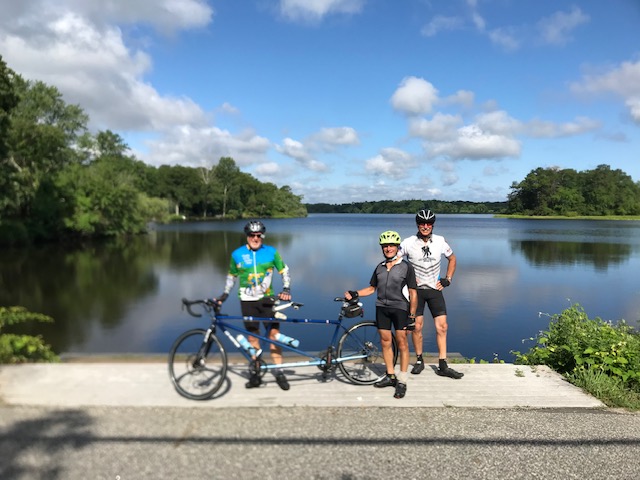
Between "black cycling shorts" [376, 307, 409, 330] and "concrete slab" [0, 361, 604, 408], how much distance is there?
750mm

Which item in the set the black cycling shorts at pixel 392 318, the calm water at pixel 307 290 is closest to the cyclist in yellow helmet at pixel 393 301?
the black cycling shorts at pixel 392 318

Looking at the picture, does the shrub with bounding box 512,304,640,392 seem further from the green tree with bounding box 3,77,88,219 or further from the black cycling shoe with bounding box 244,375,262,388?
the green tree with bounding box 3,77,88,219

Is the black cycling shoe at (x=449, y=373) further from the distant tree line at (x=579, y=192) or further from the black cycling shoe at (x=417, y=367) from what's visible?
the distant tree line at (x=579, y=192)

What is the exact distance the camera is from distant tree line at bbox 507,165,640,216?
404ft

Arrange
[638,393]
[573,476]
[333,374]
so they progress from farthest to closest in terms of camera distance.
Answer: [333,374]
[638,393]
[573,476]

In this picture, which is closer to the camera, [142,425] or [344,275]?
[142,425]

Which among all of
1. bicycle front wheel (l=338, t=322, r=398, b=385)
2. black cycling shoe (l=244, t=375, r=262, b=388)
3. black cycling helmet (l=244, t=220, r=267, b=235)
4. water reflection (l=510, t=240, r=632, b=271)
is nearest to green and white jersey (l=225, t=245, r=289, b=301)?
black cycling helmet (l=244, t=220, r=267, b=235)

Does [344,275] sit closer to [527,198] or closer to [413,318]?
[413,318]

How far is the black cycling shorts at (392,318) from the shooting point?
16.3 ft

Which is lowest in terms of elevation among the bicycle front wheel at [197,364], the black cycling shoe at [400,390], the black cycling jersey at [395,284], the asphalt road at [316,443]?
the asphalt road at [316,443]

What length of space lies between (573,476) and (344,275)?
19993mm

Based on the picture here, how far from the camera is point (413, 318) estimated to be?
16.9 feet

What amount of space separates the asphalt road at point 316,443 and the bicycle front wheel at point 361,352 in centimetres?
75

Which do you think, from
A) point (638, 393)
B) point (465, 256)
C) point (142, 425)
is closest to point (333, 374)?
point (142, 425)
